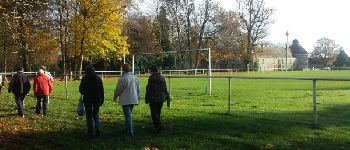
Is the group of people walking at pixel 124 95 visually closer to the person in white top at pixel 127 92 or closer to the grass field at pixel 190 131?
the person in white top at pixel 127 92

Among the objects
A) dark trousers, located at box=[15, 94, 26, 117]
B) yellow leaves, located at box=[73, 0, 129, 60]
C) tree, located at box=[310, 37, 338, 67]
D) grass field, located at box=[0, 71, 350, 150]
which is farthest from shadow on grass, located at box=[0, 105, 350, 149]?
tree, located at box=[310, 37, 338, 67]

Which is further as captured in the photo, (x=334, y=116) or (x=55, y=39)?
(x=55, y=39)

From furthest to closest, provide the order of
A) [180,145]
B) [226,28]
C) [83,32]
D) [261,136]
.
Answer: [226,28]
[83,32]
[261,136]
[180,145]

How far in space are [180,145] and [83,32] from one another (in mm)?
39406

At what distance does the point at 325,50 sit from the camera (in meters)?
144

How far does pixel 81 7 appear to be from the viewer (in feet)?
156

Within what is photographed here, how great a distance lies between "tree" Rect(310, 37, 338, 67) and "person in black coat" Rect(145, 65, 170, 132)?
134 m

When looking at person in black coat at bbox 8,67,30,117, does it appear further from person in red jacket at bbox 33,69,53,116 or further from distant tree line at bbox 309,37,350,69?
distant tree line at bbox 309,37,350,69

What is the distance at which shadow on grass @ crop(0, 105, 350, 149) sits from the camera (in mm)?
9758

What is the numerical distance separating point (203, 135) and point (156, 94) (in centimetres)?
166

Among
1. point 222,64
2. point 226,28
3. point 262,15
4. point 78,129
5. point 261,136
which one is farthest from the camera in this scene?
point 222,64

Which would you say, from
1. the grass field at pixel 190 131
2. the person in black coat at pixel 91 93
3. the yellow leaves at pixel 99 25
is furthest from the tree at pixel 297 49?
the person in black coat at pixel 91 93

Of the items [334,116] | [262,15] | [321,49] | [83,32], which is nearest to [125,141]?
[334,116]

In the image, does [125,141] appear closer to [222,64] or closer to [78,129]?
[78,129]
